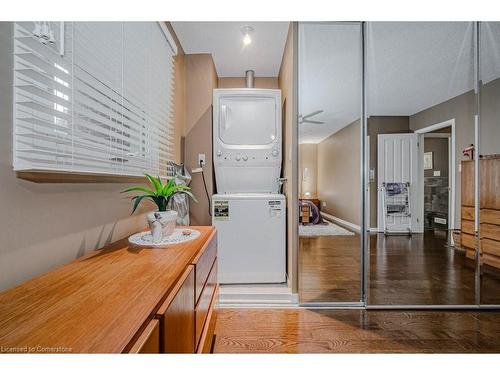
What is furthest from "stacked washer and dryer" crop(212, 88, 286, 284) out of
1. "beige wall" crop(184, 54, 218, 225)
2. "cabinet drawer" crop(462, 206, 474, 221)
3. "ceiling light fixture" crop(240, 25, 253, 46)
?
"cabinet drawer" crop(462, 206, 474, 221)

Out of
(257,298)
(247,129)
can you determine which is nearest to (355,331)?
(257,298)

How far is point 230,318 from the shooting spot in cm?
187

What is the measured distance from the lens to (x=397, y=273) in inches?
92.5

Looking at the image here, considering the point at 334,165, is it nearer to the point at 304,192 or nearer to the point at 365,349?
the point at 304,192

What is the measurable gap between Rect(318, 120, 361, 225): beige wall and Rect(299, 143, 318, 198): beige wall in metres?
0.07

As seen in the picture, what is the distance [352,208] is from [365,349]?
110 centimetres

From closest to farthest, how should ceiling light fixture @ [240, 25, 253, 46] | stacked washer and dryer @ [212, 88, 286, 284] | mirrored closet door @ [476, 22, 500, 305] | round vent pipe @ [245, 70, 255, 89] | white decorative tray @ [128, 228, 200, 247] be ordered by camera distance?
white decorative tray @ [128, 228, 200, 247], mirrored closet door @ [476, 22, 500, 305], ceiling light fixture @ [240, 25, 253, 46], stacked washer and dryer @ [212, 88, 286, 284], round vent pipe @ [245, 70, 255, 89]

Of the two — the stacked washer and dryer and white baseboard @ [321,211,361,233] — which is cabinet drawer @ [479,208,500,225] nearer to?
white baseboard @ [321,211,361,233]

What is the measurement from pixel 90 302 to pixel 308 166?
1.86m

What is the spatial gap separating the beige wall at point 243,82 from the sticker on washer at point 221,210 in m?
1.66

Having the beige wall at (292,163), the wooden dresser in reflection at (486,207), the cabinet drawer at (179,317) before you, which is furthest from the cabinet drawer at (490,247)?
the cabinet drawer at (179,317)

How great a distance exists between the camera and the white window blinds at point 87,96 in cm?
81


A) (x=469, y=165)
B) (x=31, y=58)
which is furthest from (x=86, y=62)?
(x=469, y=165)

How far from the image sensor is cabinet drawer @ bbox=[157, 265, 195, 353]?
0.65 meters
